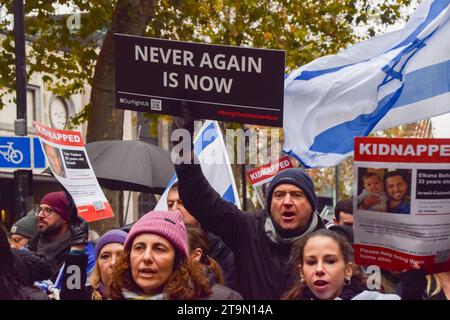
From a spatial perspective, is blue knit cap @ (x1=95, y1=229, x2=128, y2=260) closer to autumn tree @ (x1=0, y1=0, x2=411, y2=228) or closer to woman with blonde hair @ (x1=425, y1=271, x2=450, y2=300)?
woman with blonde hair @ (x1=425, y1=271, x2=450, y2=300)

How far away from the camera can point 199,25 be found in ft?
57.7

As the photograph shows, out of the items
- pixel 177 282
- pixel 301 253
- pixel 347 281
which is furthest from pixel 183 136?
pixel 347 281

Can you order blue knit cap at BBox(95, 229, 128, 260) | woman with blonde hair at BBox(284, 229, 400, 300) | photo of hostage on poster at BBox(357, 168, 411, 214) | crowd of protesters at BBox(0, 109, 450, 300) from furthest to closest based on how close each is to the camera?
1. blue knit cap at BBox(95, 229, 128, 260)
2. woman with blonde hair at BBox(284, 229, 400, 300)
3. photo of hostage on poster at BBox(357, 168, 411, 214)
4. crowd of protesters at BBox(0, 109, 450, 300)

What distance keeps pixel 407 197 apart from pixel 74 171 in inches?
147

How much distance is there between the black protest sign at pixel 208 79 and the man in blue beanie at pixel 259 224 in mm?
122

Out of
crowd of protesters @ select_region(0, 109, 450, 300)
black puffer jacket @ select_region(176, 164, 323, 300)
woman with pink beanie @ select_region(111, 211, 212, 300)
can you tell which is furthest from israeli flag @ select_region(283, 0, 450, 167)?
woman with pink beanie @ select_region(111, 211, 212, 300)

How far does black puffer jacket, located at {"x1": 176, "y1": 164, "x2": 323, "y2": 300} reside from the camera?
17.2 feet

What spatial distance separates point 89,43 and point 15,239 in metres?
9.77

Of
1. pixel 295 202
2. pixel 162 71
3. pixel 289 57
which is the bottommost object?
pixel 295 202

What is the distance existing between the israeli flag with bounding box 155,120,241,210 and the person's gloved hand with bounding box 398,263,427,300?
347 cm

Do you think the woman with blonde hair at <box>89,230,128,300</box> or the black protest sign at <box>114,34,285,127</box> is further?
the woman with blonde hair at <box>89,230,128,300</box>
